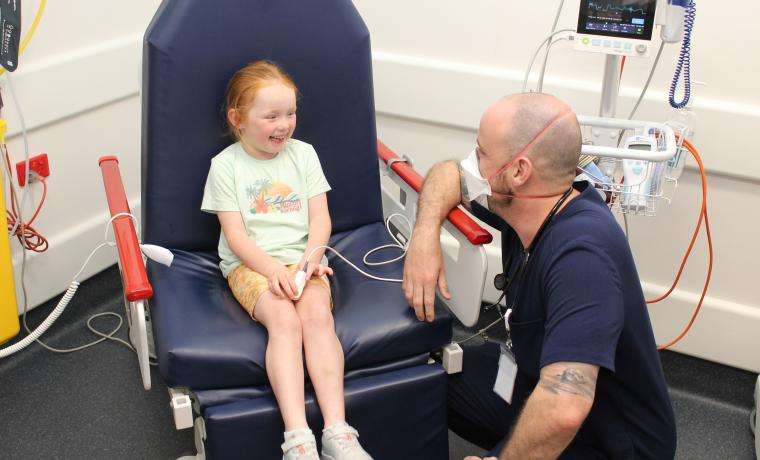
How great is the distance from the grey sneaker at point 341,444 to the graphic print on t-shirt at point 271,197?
637 mm

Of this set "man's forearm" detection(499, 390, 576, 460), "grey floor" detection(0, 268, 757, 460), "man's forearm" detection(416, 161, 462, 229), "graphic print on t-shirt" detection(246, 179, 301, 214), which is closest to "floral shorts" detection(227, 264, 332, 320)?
"graphic print on t-shirt" detection(246, 179, 301, 214)

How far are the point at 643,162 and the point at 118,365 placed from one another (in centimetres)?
169

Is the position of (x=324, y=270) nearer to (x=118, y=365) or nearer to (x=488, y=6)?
(x=118, y=365)

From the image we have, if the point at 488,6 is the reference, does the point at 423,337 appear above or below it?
below

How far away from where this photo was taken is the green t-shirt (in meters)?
2.14

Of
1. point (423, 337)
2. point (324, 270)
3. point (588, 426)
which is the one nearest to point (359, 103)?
point (324, 270)

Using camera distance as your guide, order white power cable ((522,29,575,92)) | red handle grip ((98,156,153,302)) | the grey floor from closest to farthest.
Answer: red handle grip ((98,156,153,302)) < the grey floor < white power cable ((522,29,575,92))

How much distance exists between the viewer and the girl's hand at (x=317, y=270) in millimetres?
2069

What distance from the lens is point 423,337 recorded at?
200cm

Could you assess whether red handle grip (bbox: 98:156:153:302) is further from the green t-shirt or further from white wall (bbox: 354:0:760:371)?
white wall (bbox: 354:0:760:371)

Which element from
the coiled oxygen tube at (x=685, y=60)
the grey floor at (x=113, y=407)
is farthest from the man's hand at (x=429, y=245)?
the coiled oxygen tube at (x=685, y=60)

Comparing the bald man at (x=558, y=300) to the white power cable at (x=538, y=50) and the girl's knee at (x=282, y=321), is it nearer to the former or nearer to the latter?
the girl's knee at (x=282, y=321)

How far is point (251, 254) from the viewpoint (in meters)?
2.08

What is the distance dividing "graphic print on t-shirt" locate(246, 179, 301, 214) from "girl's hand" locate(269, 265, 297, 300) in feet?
0.72
